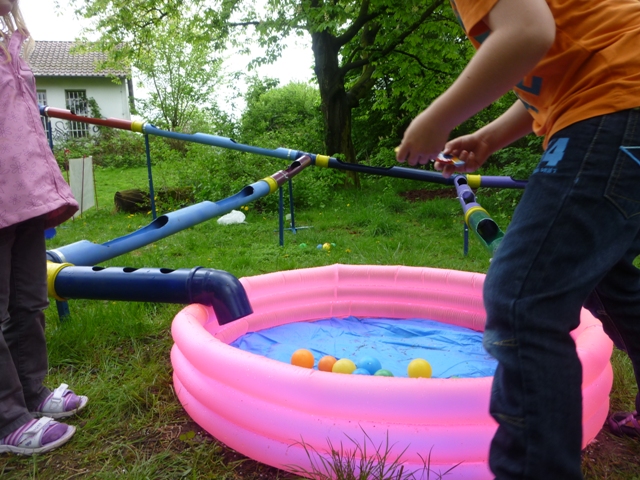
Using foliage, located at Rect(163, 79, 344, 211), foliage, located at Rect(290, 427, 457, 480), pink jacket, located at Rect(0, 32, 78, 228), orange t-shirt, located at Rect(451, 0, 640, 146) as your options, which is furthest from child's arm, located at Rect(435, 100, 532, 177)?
foliage, located at Rect(163, 79, 344, 211)

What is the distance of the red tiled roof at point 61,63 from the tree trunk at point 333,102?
14.6 meters

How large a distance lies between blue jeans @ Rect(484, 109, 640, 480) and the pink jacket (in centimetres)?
141

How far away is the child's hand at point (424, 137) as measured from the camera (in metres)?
1.02

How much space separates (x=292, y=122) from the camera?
14.4 metres

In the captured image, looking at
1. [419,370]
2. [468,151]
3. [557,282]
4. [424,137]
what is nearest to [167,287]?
[419,370]

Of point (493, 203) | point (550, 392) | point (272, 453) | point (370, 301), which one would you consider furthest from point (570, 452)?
point (493, 203)

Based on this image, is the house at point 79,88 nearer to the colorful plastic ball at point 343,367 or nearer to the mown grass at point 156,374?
the mown grass at point 156,374

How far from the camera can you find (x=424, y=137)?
105 cm

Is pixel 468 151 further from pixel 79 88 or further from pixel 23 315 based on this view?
pixel 79 88

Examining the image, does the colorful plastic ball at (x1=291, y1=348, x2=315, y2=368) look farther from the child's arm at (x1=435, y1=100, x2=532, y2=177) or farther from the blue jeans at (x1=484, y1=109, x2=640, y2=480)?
the blue jeans at (x1=484, y1=109, x2=640, y2=480)

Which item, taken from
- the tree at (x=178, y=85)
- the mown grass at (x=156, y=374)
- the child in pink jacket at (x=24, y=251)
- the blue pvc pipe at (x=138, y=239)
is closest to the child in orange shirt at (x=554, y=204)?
the mown grass at (x=156, y=374)

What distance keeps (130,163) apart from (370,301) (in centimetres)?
1464

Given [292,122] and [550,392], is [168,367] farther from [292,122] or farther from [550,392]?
[292,122]

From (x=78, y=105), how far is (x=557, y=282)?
24.4m
